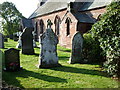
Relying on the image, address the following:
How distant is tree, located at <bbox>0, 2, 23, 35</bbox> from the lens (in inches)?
1826

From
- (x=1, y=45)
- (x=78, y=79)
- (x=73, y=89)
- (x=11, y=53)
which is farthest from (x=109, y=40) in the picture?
(x=1, y=45)

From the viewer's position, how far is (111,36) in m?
6.94

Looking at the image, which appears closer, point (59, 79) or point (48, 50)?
point (59, 79)

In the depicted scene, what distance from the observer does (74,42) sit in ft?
29.9

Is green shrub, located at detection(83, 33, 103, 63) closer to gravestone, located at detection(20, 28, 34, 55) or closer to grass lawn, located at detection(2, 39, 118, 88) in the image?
grass lawn, located at detection(2, 39, 118, 88)

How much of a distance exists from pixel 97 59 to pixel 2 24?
43.6 metres

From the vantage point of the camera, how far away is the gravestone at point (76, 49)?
915cm

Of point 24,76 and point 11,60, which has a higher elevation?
point 11,60

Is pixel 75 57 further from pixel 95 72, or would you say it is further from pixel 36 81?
pixel 36 81

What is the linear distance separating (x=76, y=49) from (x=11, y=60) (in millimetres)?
4109

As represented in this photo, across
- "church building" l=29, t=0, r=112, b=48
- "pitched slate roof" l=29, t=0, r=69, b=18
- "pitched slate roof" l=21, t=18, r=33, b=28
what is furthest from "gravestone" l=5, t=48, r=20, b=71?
"pitched slate roof" l=21, t=18, r=33, b=28

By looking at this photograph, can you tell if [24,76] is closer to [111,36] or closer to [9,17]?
[111,36]

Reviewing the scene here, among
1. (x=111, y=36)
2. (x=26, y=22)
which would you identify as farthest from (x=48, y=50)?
(x=26, y=22)

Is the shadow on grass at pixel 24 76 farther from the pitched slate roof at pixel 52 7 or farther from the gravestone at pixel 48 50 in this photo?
the pitched slate roof at pixel 52 7
